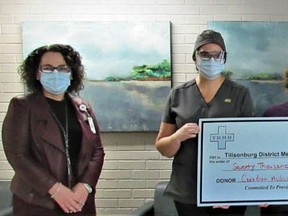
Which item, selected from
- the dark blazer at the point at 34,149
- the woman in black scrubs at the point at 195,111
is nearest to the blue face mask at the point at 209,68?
the woman in black scrubs at the point at 195,111

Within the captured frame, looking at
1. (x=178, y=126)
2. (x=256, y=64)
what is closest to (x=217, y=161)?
(x=178, y=126)

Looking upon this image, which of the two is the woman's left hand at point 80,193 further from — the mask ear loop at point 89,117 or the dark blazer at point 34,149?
the mask ear loop at point 89,117

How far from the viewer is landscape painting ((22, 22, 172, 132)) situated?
2.87 m

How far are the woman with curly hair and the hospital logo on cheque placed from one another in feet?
1.97

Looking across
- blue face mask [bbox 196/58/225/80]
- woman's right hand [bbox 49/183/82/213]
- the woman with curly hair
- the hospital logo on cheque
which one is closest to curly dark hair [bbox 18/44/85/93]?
the woman with curly hair

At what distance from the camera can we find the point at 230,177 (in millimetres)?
1711

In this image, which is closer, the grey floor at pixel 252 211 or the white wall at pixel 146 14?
the grey floor at pixel 252 211

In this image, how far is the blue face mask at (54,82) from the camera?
1817mm

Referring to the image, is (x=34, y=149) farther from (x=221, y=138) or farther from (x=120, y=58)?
(x=120, y=58)

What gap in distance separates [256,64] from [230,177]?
4.65ft

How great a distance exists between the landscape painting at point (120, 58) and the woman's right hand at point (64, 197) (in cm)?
122

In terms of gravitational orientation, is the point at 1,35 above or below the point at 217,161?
above

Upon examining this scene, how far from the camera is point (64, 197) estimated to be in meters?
1.75

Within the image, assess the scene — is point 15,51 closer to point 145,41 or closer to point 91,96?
point 91,96
